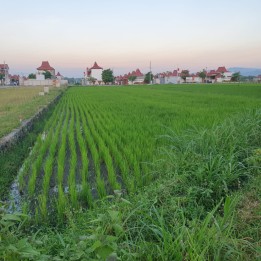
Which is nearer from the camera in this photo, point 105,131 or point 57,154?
point 57,154

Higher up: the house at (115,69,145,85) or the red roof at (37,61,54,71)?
the red roof at (37,61,54,71)

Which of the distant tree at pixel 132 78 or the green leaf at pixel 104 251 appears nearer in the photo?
the green leaf at pixel 104 251

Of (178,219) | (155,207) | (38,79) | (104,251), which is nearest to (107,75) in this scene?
(38,79)

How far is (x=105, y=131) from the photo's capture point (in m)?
6.77

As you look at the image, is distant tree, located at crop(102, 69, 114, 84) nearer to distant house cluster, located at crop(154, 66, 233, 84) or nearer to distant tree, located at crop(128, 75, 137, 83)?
distant tree, located at crop(128, 75, 137, 83)

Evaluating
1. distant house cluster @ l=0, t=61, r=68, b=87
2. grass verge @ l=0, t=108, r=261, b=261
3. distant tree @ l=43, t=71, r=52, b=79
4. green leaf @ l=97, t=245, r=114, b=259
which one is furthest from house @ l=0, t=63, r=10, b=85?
green leaf @ l=97, t=245, r=114, b=259

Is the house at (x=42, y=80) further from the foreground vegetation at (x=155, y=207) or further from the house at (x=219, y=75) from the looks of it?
the foreground vegetation at (x=155, y=207)

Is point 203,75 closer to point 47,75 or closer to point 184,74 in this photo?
point 184,74

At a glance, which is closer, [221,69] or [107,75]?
[107,75]

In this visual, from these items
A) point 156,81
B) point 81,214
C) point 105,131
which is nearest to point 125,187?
point 81,214

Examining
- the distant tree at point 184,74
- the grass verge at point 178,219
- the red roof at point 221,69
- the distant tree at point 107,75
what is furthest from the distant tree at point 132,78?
the grass verge at point 178,219

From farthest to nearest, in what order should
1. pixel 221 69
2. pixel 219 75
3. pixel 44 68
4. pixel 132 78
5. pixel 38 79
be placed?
pixel 221 69 → pixel 219 75 → pixel 132 78 → pixel 44 68 → pixel 38 79

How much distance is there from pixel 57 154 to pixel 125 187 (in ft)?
6.63

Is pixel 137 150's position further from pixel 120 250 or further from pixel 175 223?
pixel 120 250
